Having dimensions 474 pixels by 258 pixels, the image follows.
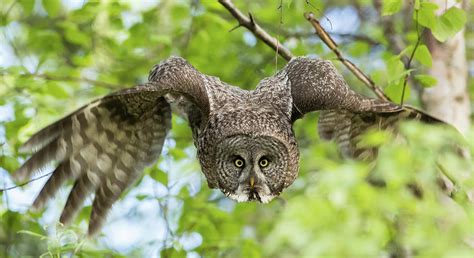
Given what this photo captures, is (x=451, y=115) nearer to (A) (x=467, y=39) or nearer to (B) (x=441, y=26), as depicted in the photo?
(B) (x=441, y=26)

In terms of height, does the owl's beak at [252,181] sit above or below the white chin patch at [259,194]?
above

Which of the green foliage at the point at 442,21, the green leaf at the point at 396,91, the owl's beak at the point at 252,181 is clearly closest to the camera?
the green foliage at the point at 442,21

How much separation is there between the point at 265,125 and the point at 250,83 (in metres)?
2.47

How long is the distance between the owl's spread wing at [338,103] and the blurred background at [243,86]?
0.23 metres

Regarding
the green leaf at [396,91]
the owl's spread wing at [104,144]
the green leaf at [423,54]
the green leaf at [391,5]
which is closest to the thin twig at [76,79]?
the owl's spread wing at [104,144]

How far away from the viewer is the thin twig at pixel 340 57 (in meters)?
6.12

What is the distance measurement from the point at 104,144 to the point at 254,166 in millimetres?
1500

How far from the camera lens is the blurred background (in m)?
2.59

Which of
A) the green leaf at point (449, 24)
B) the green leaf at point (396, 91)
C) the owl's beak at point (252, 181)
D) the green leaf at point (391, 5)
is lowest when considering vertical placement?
the owl's beak at point (252, 181)

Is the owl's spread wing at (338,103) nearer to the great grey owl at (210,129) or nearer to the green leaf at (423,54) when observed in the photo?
the great grey owl at (210,129)

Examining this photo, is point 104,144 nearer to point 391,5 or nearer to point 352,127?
point 352,127

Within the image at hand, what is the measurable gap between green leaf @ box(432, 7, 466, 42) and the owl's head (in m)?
1.42

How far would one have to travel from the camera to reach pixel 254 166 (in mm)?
6176

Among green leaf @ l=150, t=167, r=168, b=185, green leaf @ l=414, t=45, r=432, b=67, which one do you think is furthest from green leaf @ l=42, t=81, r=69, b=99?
green leaf @ l=414, t=45, r=432, b=67
